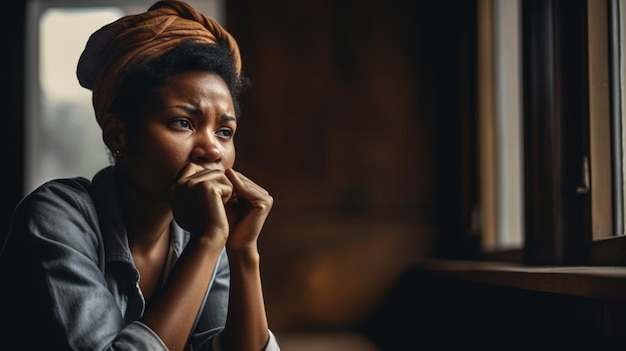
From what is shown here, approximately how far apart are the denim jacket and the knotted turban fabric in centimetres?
21

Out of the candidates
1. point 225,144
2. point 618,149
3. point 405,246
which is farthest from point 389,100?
point 225,144

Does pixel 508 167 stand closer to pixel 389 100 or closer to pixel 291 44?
pixel 389 100

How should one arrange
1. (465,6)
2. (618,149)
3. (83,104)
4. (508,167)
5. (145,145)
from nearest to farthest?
(145,145), (618,149), (508,167), (465,6), (83,104)

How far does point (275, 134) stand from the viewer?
13.2 ft

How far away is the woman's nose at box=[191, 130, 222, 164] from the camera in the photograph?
5.67ft

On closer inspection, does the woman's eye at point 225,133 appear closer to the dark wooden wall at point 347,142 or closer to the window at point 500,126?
the window at point 500,126

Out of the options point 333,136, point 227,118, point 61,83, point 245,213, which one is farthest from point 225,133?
point 61,83

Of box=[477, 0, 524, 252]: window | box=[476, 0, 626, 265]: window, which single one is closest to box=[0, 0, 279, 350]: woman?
box=[476, 0, 626, 265]: window

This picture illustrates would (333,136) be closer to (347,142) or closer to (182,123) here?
(347,142)

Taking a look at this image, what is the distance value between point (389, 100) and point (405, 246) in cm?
68

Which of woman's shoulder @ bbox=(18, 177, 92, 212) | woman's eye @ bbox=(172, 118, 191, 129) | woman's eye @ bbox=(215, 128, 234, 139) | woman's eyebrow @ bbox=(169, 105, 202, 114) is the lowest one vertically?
woman's shoulder @ bbox=(18, 177, 92, 212)

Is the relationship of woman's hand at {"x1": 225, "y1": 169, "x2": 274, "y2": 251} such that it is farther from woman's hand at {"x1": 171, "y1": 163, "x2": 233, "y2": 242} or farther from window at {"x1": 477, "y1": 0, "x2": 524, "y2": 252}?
window at {"x1": 477, "y1": 0, "x2": 524, "y2": 252}

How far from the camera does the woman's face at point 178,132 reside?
67.9 inches

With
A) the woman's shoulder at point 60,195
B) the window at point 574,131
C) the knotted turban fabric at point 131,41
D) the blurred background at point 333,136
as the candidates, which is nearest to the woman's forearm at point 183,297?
the woman's shoulder at point 60,195
